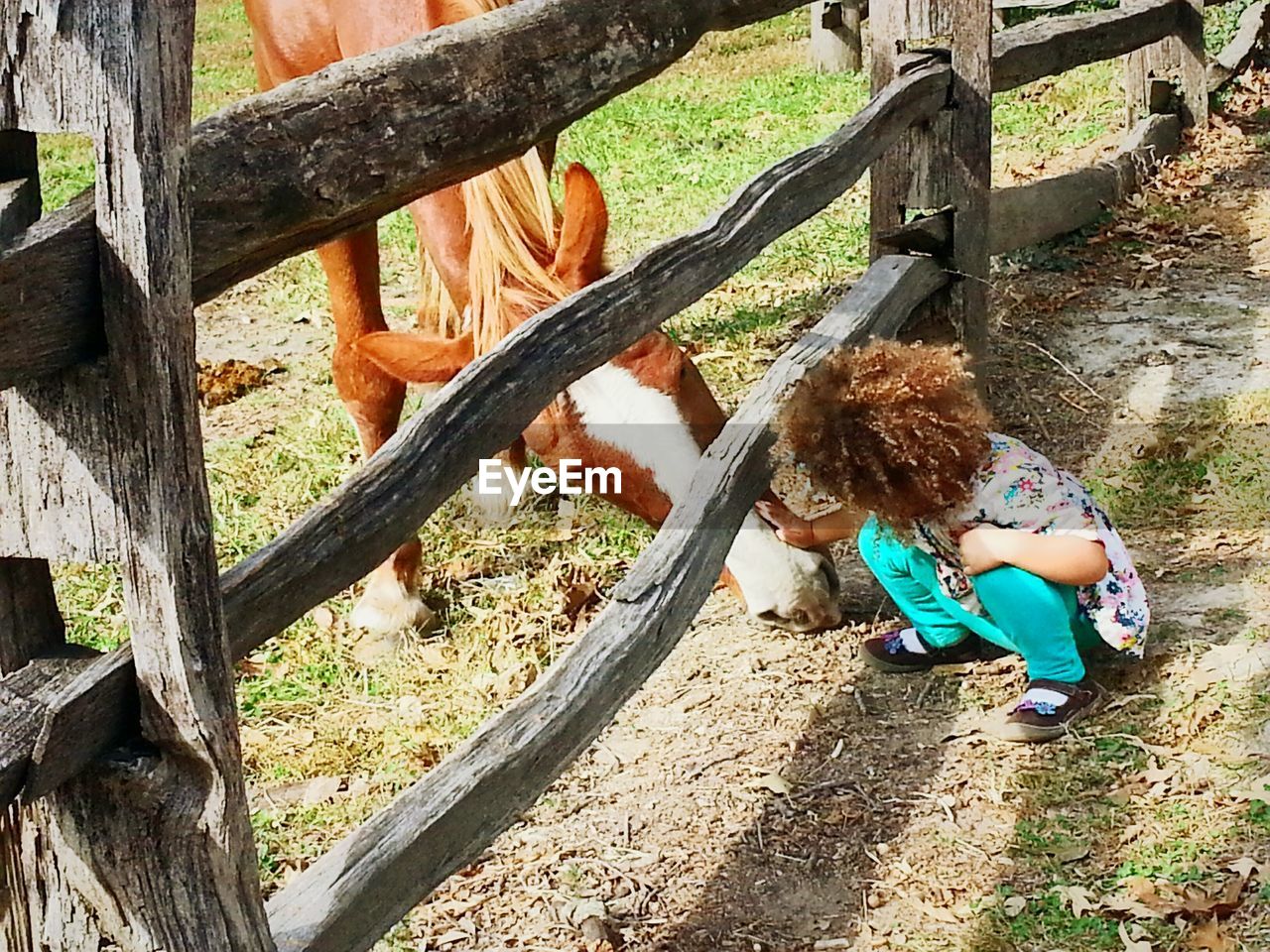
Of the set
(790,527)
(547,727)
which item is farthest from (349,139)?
(790,527)

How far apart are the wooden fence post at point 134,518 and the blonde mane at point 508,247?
5.03 ft

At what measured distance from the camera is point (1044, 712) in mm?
3076

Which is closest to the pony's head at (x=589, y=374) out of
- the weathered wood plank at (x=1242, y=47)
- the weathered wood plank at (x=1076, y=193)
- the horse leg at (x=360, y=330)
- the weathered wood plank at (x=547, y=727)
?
the weathered wood plank at (x=547, y=727)

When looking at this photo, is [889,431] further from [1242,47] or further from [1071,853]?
[1242,47]

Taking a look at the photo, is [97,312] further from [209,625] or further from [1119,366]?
[1119,366]

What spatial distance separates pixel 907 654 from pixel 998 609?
377 mm

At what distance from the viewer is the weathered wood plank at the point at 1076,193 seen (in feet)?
18.2

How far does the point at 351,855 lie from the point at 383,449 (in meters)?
0.60

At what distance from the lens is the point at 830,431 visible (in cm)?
290

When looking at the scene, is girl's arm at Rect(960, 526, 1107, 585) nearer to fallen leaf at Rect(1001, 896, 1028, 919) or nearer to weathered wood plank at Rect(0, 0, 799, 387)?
fallen leaf at Rect(1001, 896, 1028, 919)

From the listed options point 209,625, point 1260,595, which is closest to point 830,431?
point 1260,595

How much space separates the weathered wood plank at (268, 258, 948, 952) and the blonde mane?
1.72 feet

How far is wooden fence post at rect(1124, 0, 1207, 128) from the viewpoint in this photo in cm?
688

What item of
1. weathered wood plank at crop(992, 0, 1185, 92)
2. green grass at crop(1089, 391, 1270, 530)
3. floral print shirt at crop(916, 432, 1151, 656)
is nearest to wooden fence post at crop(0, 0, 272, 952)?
floral print shirt at crop(916, 432, 1151, 656)
